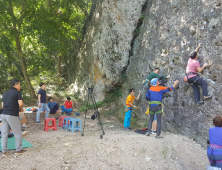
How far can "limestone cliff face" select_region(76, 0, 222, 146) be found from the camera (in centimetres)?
514

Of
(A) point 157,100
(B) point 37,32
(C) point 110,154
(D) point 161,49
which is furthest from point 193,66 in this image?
(B) point 37,32

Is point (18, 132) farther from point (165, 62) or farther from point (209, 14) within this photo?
point (209, 14)

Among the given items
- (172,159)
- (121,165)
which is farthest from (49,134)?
(172,159)

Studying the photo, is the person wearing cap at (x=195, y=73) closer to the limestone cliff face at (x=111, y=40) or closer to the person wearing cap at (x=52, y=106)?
the limestone cliff face at (x=111, y=40)

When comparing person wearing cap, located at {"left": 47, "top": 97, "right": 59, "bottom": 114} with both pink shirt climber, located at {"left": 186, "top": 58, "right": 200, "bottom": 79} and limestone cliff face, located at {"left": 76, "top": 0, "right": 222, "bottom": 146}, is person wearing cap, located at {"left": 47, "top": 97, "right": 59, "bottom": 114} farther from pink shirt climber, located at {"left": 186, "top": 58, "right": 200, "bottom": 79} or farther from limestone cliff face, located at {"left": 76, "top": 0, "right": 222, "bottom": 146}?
pink shirt climber, located at {"left": 186, "top": 58, "right": 200, "bottom": 79}

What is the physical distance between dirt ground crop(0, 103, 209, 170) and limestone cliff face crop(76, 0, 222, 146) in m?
0.89

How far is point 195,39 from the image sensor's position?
5.64 metres

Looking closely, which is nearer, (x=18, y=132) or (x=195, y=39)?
(x=18, y=132)

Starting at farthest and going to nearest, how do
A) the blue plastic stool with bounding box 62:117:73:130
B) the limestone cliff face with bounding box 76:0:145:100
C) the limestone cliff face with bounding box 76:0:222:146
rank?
the limestone cliff face with bounding box 76:0:145:100
the blue plastic stool with bounding box 62:117:73:130
the limestone cliff face with bounding box 76:0:222:146

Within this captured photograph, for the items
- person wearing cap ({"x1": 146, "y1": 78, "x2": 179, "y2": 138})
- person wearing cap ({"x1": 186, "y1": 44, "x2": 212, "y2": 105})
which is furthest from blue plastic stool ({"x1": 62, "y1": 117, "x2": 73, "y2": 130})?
person wearing cap ({"x1": 186, "y1": 44, "x2": 212, "y2": 105})

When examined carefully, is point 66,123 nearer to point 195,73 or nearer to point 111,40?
point 195,73

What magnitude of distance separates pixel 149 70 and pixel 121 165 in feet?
15.5

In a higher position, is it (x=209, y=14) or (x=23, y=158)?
(x=209, y=14)

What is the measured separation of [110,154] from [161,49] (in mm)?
4652
